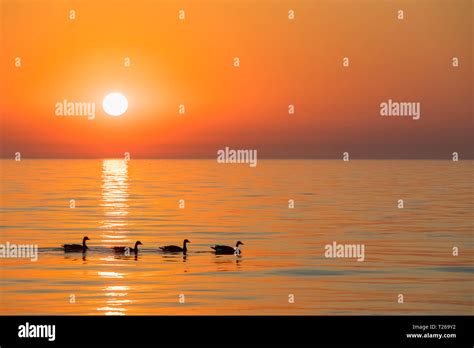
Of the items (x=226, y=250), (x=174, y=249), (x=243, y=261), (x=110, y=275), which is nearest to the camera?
(x=110, y=275)

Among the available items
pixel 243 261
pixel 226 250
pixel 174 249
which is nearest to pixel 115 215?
pixel 174 249

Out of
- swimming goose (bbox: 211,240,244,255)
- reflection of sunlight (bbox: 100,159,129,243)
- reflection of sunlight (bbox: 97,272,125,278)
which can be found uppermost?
reflection of sunlight (bbox: 100,159,129,243)

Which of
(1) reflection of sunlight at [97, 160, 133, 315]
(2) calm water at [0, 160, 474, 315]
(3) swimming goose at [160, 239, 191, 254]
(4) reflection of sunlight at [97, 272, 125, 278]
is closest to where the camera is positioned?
(1) reflection of sunlight at [97, 160, 133, 315]

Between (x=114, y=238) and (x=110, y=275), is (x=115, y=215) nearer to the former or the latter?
(x=114, y=238)

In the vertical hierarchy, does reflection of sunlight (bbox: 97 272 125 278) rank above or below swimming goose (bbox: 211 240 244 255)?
below

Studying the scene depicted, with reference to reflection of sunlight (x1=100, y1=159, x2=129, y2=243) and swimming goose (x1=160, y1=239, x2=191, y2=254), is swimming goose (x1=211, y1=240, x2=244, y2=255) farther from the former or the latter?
reflection of sunlight (x1=100, y1=159, x2=129, y2=243)

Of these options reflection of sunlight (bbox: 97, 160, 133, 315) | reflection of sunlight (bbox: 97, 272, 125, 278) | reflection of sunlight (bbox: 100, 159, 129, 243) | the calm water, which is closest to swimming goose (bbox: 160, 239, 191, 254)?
the calm water

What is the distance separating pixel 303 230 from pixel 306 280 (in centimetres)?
1810

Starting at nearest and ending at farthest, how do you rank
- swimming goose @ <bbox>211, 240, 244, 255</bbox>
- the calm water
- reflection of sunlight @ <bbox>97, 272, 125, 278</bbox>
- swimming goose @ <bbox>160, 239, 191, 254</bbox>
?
the calm water < reflection of sunlight @ <bbox>97, 272, 125, 278</bbox> < swimming goose @ <bbox>160, 239, 191, 254</bbox> < swimming goose @ <bbox>211, 240, 244, 255</bbox>

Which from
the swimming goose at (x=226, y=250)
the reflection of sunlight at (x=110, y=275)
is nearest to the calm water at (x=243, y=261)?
the reflection of sunlight at (x=110, y=275)

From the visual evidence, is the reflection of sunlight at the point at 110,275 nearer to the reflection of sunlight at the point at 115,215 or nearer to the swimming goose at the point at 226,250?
the swimming goose at the point at 226,250
